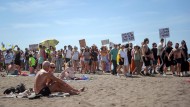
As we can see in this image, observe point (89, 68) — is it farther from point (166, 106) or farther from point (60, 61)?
point (166, 106)

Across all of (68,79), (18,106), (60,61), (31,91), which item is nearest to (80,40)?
(60,61)

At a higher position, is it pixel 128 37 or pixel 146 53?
pixel 128 37

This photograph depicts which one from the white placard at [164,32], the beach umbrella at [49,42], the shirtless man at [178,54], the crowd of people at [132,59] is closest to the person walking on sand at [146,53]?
the crowd of people at [132,59]

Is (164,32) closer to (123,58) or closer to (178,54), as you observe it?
(178,54)

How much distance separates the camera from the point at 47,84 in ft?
29.7

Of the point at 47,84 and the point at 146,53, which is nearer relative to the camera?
the point at 47,84

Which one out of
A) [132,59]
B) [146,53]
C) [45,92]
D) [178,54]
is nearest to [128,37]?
[132,59]

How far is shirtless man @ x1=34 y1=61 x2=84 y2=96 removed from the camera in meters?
8.73

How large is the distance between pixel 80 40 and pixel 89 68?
5666 mm

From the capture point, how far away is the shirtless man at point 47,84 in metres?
8.73

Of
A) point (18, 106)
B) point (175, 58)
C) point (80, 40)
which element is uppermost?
point (80, 40)

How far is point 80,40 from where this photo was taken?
25531 millimetres

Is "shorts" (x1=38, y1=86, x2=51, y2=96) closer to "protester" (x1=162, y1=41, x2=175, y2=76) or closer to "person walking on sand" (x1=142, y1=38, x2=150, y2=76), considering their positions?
"person walking on sand" (x1=142, y1=38, x2=150, y2=76)

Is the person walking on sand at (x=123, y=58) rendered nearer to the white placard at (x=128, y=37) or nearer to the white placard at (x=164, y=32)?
the white placard at (x=128, y=37)
